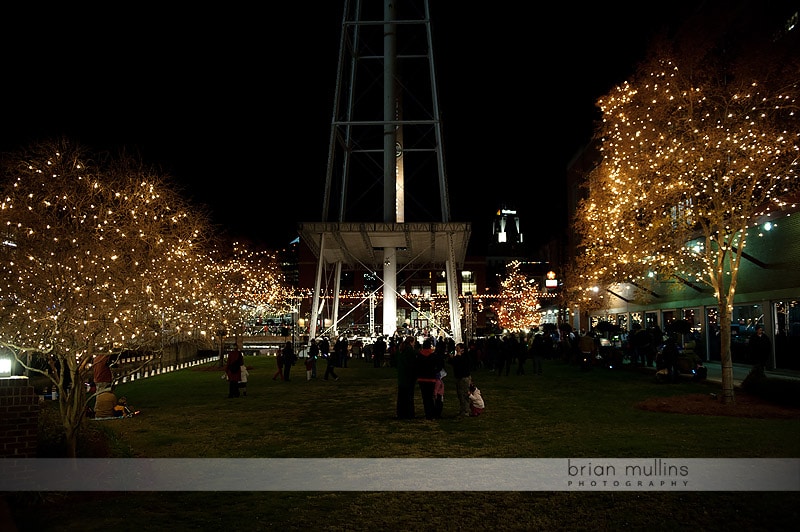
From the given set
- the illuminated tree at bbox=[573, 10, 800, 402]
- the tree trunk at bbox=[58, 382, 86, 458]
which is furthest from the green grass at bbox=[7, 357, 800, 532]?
the illuminated tree at bbox=[573, 10, 800, 402]

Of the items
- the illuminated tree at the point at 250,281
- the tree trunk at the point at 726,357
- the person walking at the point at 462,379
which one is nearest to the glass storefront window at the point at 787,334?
the tree trunk at the point at 726,357

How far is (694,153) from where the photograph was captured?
1532cm

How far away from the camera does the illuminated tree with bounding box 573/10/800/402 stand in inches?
601

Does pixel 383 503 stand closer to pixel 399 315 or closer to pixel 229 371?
pixel 229 371

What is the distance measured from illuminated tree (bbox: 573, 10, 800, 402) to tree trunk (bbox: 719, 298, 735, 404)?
0.02 m

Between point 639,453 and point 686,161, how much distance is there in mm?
8155

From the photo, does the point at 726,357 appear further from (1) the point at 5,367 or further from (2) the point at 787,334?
(1) the point at 5,367

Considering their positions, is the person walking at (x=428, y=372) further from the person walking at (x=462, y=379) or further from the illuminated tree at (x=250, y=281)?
the illuminated tree at (x=250, y=281)

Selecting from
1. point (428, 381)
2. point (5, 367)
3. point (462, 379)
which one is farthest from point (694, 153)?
point (5, 367)

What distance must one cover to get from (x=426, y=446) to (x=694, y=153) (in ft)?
30.6

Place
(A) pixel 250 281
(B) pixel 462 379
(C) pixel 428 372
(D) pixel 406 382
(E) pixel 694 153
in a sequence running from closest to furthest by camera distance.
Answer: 1. (C) pixel 428 372
2. (D) pixel 406 382
3. (B) pixel 462 379
4. (E) pixel 694 153
5. (A) pixel 250 281

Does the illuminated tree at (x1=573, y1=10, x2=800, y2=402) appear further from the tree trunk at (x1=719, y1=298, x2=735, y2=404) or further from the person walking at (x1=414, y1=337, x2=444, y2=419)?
the person walking at (x1=414, y1=337, x2=444, y2=419)

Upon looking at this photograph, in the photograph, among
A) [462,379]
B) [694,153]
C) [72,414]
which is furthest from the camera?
[694,153]

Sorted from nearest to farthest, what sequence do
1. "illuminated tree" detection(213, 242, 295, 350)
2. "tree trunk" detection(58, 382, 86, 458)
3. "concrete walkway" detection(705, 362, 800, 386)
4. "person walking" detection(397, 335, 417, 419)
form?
"tree trunk" detection(58, 382, 86, 458) < "person walking" detection(397, 335, 417, 419) < "concrete walkway" detection(705, 362, 800, 386) < "illuminated tree" detection(213, 242, 295, 350)
